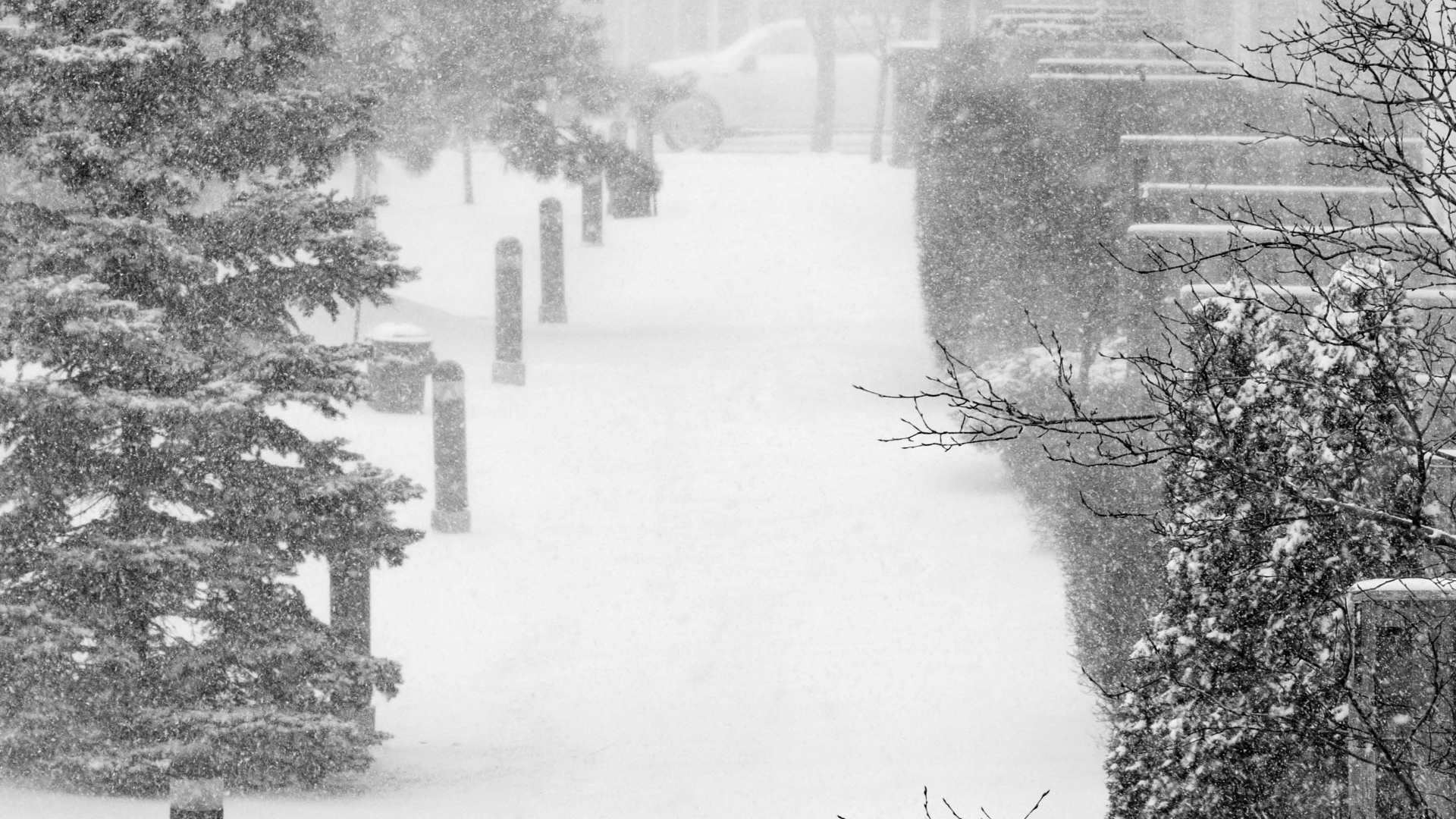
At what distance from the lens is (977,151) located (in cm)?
1401

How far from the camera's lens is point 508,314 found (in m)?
15.4

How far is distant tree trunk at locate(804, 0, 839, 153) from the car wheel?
1616 mm

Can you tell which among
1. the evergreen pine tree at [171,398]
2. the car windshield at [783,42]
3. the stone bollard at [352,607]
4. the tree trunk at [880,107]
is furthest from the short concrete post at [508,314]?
the car windshield at [783,42]

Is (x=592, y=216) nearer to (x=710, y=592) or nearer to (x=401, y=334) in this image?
(x=401, y=334)

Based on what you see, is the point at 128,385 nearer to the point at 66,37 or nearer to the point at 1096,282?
the point at 66,37

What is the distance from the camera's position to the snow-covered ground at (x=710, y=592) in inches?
301

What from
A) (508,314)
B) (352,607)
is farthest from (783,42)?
(352,607)

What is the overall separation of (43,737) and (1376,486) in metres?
5.19

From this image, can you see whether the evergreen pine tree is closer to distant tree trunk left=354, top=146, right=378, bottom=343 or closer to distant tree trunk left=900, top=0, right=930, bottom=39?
distant tree trunk left=354, top=146, right=378, bottom=343

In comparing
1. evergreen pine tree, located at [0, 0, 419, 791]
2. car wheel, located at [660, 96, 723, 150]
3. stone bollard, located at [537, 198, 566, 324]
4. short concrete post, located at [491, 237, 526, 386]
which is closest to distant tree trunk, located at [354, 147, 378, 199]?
stone bollard, located at [537, 198, 566, 324]

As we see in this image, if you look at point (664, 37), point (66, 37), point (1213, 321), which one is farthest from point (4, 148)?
point (664, 37)

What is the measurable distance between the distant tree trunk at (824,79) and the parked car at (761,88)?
18.3 inches

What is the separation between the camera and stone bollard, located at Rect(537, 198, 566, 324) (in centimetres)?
1762

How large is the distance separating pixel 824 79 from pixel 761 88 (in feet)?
3.98
